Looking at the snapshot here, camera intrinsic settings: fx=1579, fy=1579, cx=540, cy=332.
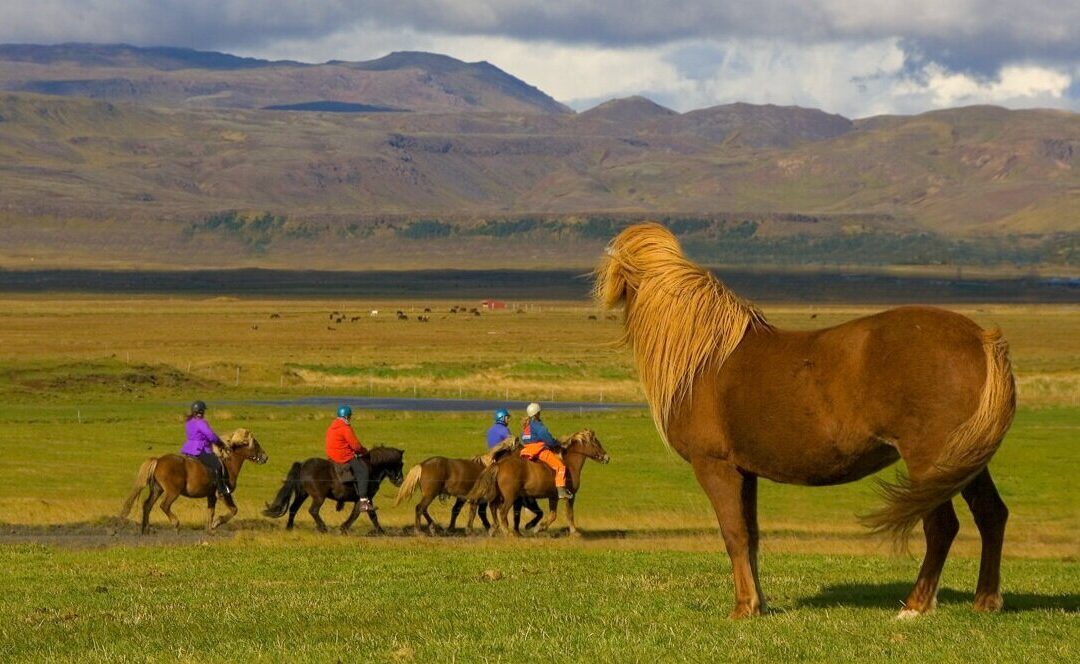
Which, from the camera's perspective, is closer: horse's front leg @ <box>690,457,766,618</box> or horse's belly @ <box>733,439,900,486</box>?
horse's belly @ <box>733,439,900,486</box>

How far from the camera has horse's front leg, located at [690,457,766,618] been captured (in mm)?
11539


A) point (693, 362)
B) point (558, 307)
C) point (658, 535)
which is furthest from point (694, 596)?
point (558, 307)

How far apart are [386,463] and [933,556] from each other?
15.6 meters

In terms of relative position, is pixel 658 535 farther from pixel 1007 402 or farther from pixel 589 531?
pixel 1007 402

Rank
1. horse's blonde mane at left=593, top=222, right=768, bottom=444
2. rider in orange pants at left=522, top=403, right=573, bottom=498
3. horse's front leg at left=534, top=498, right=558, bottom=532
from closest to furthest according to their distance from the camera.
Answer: horse's blonde mane at left=593, top=222, right=768, bottom=444, rider in orange pants at left=522, top=403, right=573, bottom=498, horse's front leg at left=534, top=498, right=558, bottom=532

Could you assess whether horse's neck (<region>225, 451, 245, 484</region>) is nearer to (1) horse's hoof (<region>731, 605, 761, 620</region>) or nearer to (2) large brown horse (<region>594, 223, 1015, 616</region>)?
(2) large brown horse (<region>594, 223, 1015, 616</region>)

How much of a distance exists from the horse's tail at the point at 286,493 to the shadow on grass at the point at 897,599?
13.1 metres

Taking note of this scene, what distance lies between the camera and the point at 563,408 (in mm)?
56781

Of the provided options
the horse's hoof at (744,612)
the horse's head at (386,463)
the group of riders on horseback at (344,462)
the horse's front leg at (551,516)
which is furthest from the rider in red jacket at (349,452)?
the horse's hoof at (744,612)

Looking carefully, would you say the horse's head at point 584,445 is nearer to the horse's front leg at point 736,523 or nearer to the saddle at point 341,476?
the saddle at point 341,476

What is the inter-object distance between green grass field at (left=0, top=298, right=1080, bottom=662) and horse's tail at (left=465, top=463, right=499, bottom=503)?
157cm

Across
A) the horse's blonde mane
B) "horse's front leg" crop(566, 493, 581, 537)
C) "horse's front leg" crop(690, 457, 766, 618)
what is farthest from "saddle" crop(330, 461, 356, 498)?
"horse's front leg" crop(690, 457, 766, 618)

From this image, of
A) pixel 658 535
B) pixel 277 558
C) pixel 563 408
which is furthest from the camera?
pixel 563 408

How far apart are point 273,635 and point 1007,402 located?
530 cm
